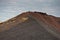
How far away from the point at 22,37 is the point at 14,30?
600mm

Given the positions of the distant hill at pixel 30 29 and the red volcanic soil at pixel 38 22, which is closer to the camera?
the distant hill at pixel 30 29

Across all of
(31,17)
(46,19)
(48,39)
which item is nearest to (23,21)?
(31,17)

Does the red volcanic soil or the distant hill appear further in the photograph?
the red volcanic soil

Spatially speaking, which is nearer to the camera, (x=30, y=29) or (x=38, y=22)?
(x=30, y=29)

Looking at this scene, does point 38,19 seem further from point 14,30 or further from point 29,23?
point 14,30

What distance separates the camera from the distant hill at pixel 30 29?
21.4 ft

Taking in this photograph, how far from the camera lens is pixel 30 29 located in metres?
6.94

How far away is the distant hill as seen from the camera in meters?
6.51

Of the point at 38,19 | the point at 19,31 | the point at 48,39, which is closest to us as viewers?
the point at 48,39

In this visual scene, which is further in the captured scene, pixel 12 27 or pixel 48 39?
pixel 12 27

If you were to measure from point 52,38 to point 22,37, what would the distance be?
92 centimetres

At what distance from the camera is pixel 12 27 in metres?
7.29

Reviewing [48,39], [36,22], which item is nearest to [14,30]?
[36,22]

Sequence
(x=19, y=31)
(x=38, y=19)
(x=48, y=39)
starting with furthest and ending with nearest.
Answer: (x=38, y=19) < (x=19, y=31) < (x=48, y=39)
